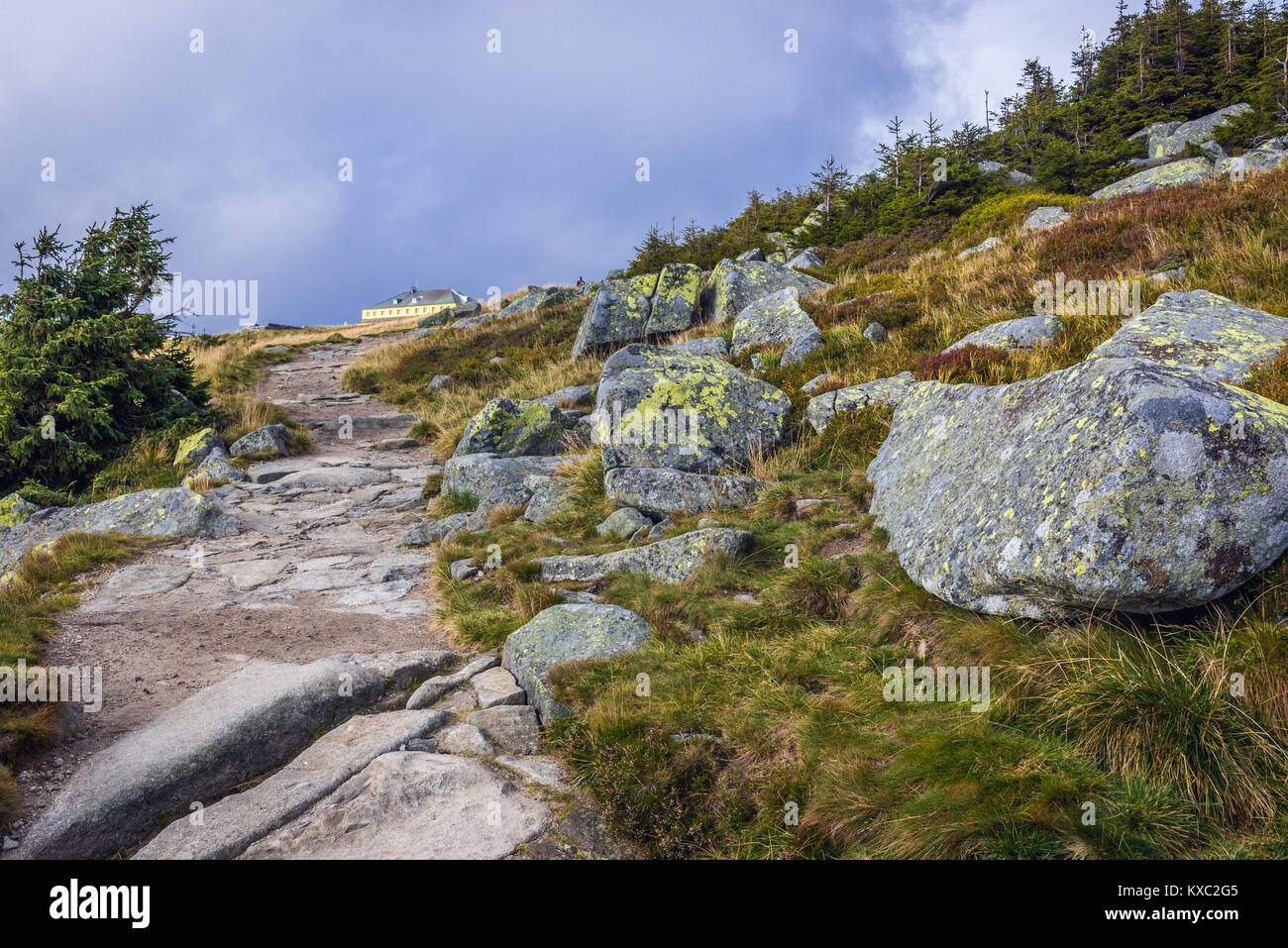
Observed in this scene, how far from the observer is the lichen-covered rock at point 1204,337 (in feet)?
21.1

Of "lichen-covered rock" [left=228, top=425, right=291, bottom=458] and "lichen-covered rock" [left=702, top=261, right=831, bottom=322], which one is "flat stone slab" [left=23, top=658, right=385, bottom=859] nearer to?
"lichen-covered rock" [left=228, top=425, right=291, bottom=458]

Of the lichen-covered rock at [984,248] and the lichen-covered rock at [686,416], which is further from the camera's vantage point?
the lichen-covered rock at [984,248]

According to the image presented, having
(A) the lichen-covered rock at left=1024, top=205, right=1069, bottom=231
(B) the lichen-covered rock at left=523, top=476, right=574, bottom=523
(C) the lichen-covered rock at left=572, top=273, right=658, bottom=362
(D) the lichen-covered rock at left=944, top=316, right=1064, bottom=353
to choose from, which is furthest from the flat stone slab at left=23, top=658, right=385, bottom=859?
(A) the lichen-covered rock at left=1024, top=205, right=1069, bottom=231

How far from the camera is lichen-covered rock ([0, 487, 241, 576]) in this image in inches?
449

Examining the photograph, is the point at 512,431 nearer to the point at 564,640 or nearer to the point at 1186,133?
the point at 564,640

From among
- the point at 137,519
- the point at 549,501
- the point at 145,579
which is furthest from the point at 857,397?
the point at 137,519

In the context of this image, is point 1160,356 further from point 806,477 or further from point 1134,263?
point 1134,263

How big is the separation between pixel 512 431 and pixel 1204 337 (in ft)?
38.2

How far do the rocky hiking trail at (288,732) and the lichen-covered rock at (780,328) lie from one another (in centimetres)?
901

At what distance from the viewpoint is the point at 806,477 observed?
957 cm

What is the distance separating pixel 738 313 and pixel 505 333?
41.3ft

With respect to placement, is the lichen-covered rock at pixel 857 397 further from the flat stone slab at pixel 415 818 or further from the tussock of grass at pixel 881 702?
the flat stone slab at pixel 415 818

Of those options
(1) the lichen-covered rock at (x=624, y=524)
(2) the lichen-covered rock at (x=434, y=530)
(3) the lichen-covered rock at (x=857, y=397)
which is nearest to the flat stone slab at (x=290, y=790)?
(1) the lichen-covered rock at (x=624, y=524)
